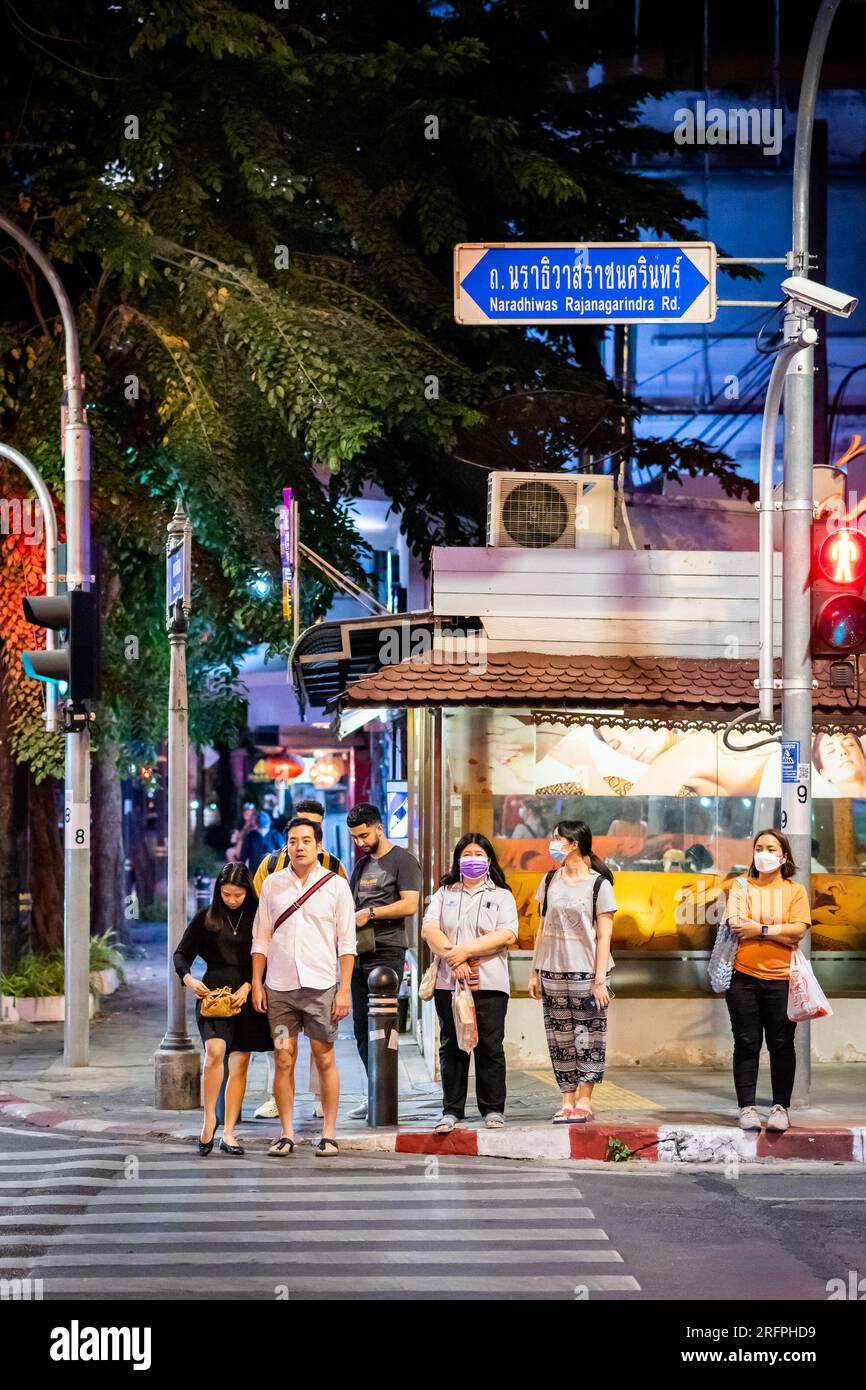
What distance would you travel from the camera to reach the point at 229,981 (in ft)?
35.7

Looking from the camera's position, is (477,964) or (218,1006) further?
(477,964)

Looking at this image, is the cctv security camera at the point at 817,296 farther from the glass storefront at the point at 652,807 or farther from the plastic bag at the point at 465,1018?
the plastic bag at the point at 465,1018

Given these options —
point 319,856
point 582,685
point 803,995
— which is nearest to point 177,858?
point 319,856

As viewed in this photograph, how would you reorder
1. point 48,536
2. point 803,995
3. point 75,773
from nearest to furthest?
point 803,995, point 75,773, point 48,536

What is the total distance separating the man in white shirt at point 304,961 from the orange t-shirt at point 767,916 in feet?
8.15

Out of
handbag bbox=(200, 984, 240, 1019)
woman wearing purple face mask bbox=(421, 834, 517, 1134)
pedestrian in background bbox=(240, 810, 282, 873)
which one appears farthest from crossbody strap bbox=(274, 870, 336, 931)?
pedestrian in background bbox=(240, 810, 282, 873)

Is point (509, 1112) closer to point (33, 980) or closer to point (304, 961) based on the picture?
point (304, 961)

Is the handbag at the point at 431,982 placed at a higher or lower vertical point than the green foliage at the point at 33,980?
higher

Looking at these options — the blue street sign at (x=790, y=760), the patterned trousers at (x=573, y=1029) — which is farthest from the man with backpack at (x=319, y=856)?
the blue street sign at (x=790, y=760)

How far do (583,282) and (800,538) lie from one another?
220 centimetres

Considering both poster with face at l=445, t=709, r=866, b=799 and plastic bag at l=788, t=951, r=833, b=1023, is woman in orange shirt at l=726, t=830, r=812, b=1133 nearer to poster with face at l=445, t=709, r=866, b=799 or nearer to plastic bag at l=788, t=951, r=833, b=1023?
plastic bag at l=788, t=951, r=833, b=1023

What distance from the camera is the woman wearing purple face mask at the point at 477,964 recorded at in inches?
446

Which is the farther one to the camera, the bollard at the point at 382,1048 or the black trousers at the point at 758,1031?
the bollard at the point at 382,1048
